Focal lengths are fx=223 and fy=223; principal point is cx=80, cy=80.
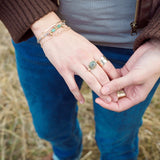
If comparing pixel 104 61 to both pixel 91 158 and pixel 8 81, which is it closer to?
pixel 91 158

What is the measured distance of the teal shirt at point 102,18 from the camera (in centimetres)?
64

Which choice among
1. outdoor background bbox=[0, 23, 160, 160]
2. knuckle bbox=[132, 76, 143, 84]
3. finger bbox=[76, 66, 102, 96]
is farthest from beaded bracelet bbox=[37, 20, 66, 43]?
outdoor background bbox=[0, 23, 160, 160]

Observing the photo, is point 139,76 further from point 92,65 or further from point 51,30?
point 51,30

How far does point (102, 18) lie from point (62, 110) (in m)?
0.52

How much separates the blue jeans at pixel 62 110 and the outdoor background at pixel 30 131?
449 millimetres

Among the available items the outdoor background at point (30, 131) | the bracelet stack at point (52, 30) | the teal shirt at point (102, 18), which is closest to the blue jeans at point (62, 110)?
the teal shirt at point (102, 18)

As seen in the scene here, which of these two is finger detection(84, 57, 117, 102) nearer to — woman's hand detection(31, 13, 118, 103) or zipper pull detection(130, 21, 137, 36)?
woman's hand detection(31, 13, 118, 103)

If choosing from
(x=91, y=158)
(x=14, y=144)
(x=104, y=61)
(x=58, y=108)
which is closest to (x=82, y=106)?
(x=91, y=158)

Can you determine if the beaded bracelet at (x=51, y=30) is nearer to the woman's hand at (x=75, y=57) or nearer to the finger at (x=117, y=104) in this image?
the woman's hand at (x=75, y=57)

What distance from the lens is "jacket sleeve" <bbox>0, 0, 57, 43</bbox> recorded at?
63 cm

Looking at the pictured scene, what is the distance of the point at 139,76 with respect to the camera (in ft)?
1.87

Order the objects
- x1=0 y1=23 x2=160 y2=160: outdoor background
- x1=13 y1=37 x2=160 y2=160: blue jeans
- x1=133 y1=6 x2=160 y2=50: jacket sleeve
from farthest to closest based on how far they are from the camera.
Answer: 1. x1=0 y1=23 x2=160 y2=160: outdoor background
2. x1=13 y1=37 x2=160 y2=160: blue jeans
3. x1=133 y1=6 x2=160 y2=50: jacket sleeve

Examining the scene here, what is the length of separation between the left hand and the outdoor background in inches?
40.6

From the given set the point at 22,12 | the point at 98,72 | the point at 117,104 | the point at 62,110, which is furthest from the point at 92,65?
the point at 62,110
